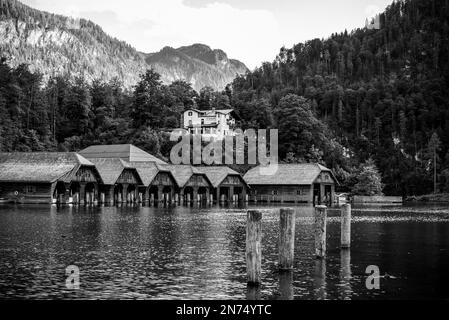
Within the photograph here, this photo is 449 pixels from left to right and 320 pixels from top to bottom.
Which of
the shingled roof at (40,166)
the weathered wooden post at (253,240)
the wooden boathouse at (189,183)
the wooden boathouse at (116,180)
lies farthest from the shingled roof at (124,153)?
the weathered wooden post at (253,240)

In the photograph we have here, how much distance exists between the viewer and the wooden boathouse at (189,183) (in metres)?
88.6

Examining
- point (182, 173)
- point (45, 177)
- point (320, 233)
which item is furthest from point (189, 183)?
point (320, 233)

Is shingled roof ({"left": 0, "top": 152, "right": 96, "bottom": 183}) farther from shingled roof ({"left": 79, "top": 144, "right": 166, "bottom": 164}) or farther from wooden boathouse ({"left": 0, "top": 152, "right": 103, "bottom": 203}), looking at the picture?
shingled roof ({"left": 79, "top": 144, "right": 166, "bottom": 164})

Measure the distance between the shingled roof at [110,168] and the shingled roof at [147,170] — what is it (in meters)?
2.69

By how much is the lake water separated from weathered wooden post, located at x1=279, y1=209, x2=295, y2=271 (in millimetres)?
518

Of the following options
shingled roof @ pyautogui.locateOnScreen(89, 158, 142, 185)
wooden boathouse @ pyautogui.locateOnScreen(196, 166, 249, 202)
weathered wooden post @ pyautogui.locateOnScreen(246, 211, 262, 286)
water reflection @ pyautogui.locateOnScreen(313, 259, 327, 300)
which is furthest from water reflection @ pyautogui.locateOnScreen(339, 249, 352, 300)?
wooden boathouse @ pyautogui.locateOnScreen(196, 166, 249, 202)

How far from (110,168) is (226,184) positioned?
2315cm

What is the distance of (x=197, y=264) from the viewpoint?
76.7 feet

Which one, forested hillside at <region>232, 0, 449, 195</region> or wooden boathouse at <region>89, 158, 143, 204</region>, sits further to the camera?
forested hillside at <region>232, 0, 449, 195</region>

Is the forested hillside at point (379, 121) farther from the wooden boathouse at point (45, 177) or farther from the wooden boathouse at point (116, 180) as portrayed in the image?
the wooden boathouse at point (45, 177)

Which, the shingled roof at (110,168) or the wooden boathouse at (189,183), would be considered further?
the wooden boathouse at (189,183)

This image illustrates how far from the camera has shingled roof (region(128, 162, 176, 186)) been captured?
83.1 meters

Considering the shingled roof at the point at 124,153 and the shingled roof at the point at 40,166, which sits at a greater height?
the shingled roof at the point at 124,153

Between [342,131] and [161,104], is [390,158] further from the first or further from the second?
[161,104]
